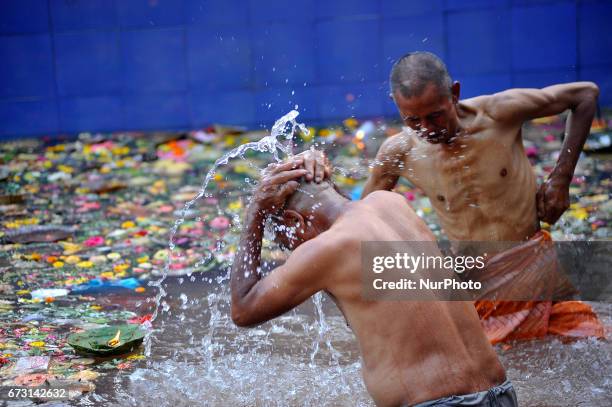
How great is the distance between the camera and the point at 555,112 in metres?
4.11

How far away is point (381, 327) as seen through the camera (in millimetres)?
2582

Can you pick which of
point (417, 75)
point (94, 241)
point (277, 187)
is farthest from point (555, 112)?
point (94, 241)

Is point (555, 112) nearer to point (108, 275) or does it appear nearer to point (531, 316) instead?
point (531, 316)

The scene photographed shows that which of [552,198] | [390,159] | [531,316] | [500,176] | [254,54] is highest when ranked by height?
[254,54]

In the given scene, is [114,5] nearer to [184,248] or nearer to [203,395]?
[184,248]

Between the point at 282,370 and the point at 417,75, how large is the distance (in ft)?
4.58

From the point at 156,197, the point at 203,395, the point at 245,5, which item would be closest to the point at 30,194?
the point at 156,197

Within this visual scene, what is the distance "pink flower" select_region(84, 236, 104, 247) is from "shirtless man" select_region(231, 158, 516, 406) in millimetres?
3194

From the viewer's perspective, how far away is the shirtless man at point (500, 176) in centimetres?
401

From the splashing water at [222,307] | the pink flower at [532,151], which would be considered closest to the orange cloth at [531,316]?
the splashing water at [222,307]

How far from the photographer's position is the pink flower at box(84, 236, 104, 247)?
A: 5.80m

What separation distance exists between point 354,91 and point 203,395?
16.4 ft

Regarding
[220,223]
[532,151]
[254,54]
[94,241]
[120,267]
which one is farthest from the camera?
[254,54]

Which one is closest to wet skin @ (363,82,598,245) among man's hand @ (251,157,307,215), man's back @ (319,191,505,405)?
man's hand @ (251,157,307,215)
